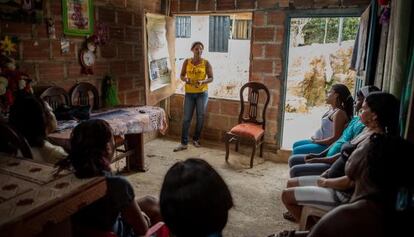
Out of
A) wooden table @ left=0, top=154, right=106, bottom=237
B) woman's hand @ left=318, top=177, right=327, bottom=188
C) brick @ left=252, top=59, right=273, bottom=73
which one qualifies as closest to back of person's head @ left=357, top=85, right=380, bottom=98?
woman's hand @ left=318, top=177, right=327, bottom=188

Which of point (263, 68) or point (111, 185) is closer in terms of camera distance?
point (111, 185)

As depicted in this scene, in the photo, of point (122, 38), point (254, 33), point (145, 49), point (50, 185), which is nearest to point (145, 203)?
point (50, 185)

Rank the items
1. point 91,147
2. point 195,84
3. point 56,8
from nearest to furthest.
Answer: point 91,147 < point 56,8 < point 195,84

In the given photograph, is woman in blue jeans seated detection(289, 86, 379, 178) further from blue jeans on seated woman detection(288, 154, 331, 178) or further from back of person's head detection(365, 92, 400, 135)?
back of person's head detection(365, 92, 400, 135)

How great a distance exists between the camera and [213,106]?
4641mm

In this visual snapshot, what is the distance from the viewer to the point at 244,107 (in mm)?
4344

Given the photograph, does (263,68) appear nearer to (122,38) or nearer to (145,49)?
(145,49)

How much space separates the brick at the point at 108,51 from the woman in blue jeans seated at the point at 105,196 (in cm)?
243

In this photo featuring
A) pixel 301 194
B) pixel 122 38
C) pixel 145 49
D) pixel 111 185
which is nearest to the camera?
pixel 111 185

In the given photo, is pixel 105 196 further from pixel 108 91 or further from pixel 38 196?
pixel 108 91

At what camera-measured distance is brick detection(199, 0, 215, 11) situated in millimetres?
4361

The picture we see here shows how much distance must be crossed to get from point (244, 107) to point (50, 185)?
354 cm

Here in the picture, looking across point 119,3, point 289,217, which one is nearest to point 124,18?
point 119,3

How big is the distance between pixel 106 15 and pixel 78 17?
0.43 meters
